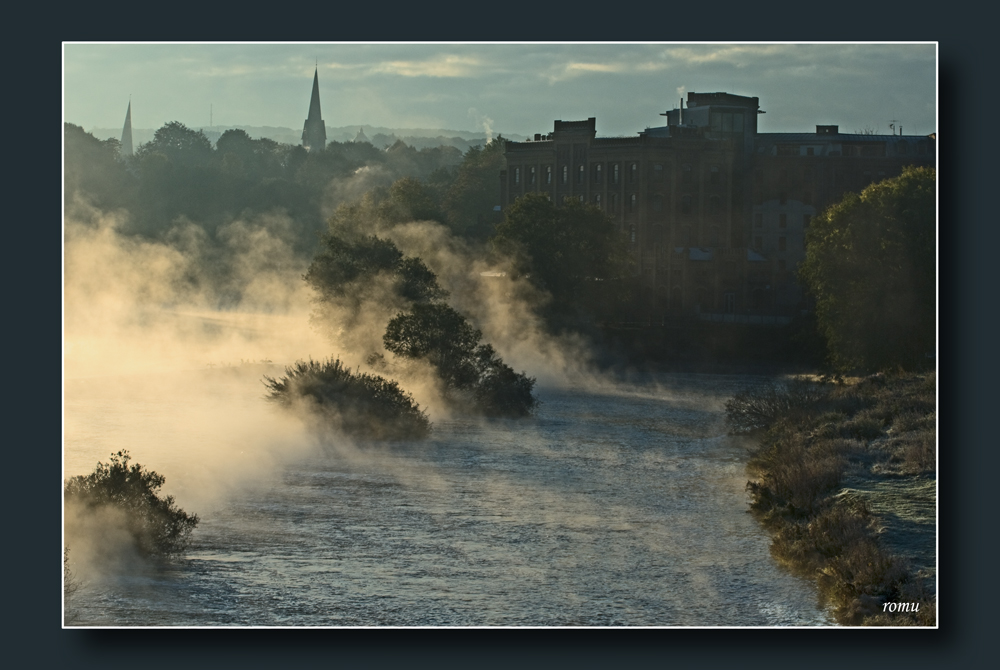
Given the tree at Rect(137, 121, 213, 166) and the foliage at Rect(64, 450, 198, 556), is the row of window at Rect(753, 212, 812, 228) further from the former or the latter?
the foliage at Rect(64, 450, 198, 556)

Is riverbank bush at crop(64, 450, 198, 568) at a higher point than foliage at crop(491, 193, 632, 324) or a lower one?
lower

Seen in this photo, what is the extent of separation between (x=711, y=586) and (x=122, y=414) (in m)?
8.83

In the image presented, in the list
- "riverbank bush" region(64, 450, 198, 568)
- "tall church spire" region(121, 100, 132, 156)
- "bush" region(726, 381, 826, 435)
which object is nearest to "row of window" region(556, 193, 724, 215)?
"bush" region(726, 381, 826, 435)

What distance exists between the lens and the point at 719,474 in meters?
19.6

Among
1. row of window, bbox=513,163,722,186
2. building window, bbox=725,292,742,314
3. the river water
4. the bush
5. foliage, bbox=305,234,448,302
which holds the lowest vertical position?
the river water

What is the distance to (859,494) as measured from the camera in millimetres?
15484

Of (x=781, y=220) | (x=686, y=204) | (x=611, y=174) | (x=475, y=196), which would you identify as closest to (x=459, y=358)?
(x=686, y=204)

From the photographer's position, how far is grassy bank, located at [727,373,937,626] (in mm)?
12250

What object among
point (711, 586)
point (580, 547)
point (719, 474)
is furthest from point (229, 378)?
point (711, 586)

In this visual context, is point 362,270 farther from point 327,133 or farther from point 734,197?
point 327,133

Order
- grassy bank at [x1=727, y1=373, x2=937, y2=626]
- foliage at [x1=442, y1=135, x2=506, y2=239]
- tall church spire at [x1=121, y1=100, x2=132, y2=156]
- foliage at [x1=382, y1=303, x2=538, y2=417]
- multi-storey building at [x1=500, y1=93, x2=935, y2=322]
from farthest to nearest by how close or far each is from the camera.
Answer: foliage at [x1=442, y1=135, x2=506, y2=239], foliage at [x1=382, y1=303, x2=538, y2=417], multi-storey building at [x1=500, y1=93, x2=935, y2=322], tall church spire at [x1=121, y1=100, x2=132, y2=156], grassy bank at [x1=727, y1=373, x2=937, y2=626]

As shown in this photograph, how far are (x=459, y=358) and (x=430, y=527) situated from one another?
41.4 ft

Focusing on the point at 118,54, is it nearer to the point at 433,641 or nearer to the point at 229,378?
the point at 433,641

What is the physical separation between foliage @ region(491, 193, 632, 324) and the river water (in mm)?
14589
